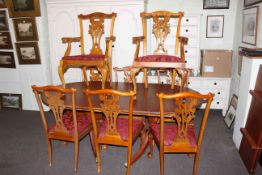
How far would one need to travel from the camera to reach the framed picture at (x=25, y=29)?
12.7ft

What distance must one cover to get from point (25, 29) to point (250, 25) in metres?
3.49

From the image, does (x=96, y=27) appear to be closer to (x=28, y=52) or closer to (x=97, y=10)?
(x=97, y=10)

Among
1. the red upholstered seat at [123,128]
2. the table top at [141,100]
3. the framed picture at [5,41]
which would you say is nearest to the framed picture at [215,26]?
the table top at [141,100]

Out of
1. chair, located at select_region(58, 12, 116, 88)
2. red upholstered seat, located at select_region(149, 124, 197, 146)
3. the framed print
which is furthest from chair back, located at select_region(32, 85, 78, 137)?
the framed print

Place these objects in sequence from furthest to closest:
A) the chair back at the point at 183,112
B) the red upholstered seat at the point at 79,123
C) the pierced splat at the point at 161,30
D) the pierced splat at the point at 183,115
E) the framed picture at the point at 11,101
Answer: the framed picture at the point at 11,101 → the pierced splat at the point at 161,30 → the red upholstered seat at the point at 79,123 → the pierced splat at the point at 183,115 → the chair back at the point at 183,112

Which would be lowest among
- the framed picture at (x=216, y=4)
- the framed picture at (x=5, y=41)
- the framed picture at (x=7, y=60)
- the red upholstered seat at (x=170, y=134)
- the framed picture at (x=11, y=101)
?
the framed picture at (x=11, y=101)

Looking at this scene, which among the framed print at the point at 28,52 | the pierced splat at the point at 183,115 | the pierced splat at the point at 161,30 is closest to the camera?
the pierced splat at the point at 183,115

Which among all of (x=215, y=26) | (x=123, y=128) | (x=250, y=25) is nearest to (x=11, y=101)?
(x=123, y=128)

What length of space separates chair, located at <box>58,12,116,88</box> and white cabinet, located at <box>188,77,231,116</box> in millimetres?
1518

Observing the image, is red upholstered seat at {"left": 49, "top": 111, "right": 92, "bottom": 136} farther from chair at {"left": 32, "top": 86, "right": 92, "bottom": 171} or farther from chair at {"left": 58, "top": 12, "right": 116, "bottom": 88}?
chair at {"left": 58, "top": 12, "right": 116, "bottom": 88}

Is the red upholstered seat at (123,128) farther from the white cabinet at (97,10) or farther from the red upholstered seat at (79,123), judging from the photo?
the white cabinet at (97,10)

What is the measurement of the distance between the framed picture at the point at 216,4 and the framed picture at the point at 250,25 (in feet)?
1.73

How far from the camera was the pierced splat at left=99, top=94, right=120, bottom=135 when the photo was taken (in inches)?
81.5

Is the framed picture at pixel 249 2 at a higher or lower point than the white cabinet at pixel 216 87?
higher
